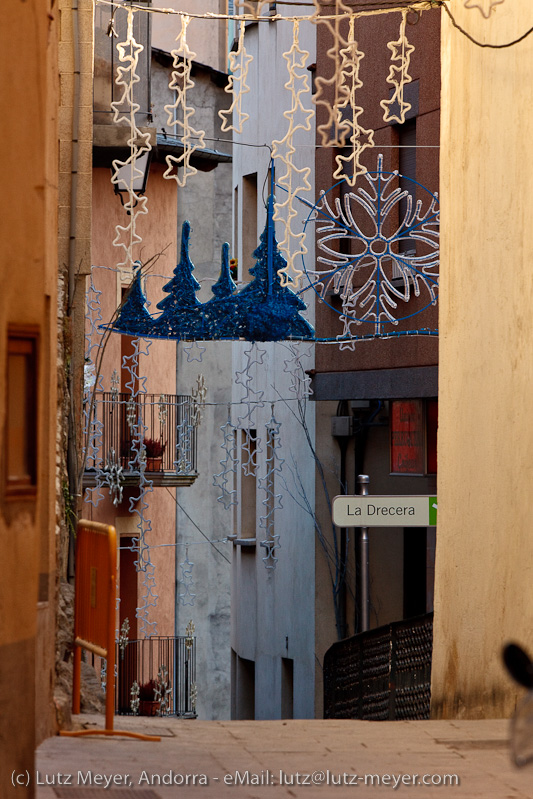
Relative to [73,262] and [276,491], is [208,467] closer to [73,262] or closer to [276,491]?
[276,491]

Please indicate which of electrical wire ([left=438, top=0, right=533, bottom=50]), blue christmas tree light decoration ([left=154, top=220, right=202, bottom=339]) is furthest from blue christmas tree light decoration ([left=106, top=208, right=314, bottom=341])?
electrical wire ([left=438, top=0, right=533, bottom=50])

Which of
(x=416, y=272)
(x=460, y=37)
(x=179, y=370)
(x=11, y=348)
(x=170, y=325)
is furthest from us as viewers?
Result: (x=179, y=370)

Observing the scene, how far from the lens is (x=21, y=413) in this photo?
18.0 ft

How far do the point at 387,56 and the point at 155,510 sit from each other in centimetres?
917

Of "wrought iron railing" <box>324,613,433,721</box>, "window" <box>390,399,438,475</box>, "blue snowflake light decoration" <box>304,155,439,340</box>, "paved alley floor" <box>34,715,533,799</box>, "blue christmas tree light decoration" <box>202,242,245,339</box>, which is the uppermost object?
"blue snowflake light decoration" <box>304,155,439,340</box>

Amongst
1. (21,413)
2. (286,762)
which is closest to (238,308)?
(286,762)

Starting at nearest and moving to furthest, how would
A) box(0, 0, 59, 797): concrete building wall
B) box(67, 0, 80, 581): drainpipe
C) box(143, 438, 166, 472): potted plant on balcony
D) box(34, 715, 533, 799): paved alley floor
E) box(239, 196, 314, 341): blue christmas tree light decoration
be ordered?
box(0, 0, 59, 797): concrete building wall
box(34, 715, 533, 799): paved alley floor
box(67, 0, 80, 581): drainpipe
box(239, 196, 314, 341): blue christmas tree light decoration
box(143, 438, 166, 472): potted plant on balcony

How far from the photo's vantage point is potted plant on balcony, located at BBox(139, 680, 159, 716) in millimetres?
20375

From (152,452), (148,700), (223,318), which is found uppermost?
Answer: (223,318)

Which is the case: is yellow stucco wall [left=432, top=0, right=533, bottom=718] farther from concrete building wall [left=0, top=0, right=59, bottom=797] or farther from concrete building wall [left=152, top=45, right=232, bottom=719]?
concrete building wall [left=152, top=45, right=232, bottom=719]

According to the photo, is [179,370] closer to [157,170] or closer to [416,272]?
[157,170]

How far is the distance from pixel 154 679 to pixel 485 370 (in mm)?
13779

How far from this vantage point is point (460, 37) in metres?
9.47

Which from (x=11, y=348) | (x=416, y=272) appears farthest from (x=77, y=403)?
(x=416, y=272)
